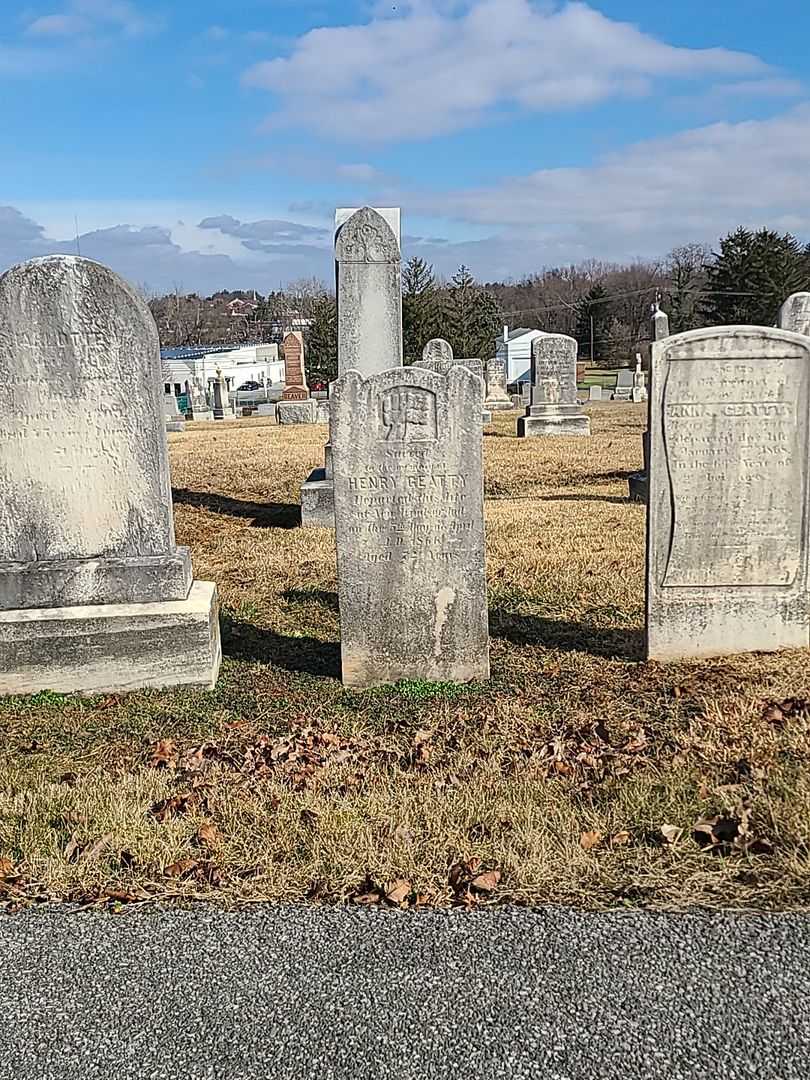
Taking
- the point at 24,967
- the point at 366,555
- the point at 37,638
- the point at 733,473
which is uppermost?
the point at 733,473

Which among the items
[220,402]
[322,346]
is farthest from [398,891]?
[322,346]

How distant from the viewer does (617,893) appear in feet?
10.4

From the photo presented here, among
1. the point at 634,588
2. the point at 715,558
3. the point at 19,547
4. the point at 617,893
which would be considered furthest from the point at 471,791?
the point at 634,588

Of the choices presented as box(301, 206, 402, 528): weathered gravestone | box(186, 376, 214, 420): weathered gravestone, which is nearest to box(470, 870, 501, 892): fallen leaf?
box(301, 206, 402, 528): weathered gravestone

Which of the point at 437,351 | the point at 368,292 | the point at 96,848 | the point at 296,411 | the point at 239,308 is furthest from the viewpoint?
the point at 239,308

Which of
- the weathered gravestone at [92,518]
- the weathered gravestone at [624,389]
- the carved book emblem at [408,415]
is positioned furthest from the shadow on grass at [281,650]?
the weathered gravestone at [624,389]

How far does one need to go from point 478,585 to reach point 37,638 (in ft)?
8.42

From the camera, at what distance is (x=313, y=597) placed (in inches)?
288

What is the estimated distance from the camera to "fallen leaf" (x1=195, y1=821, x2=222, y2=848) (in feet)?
11.6

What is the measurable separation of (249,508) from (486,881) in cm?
941

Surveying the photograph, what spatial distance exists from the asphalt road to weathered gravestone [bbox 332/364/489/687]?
2390 mm

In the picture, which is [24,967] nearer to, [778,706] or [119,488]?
[119,488]

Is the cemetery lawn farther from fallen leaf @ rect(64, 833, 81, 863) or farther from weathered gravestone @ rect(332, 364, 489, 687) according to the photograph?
weathered gravestone @ rect(332, 364, 489, 687)

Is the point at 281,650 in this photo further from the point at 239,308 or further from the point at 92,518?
the point at 239,308
